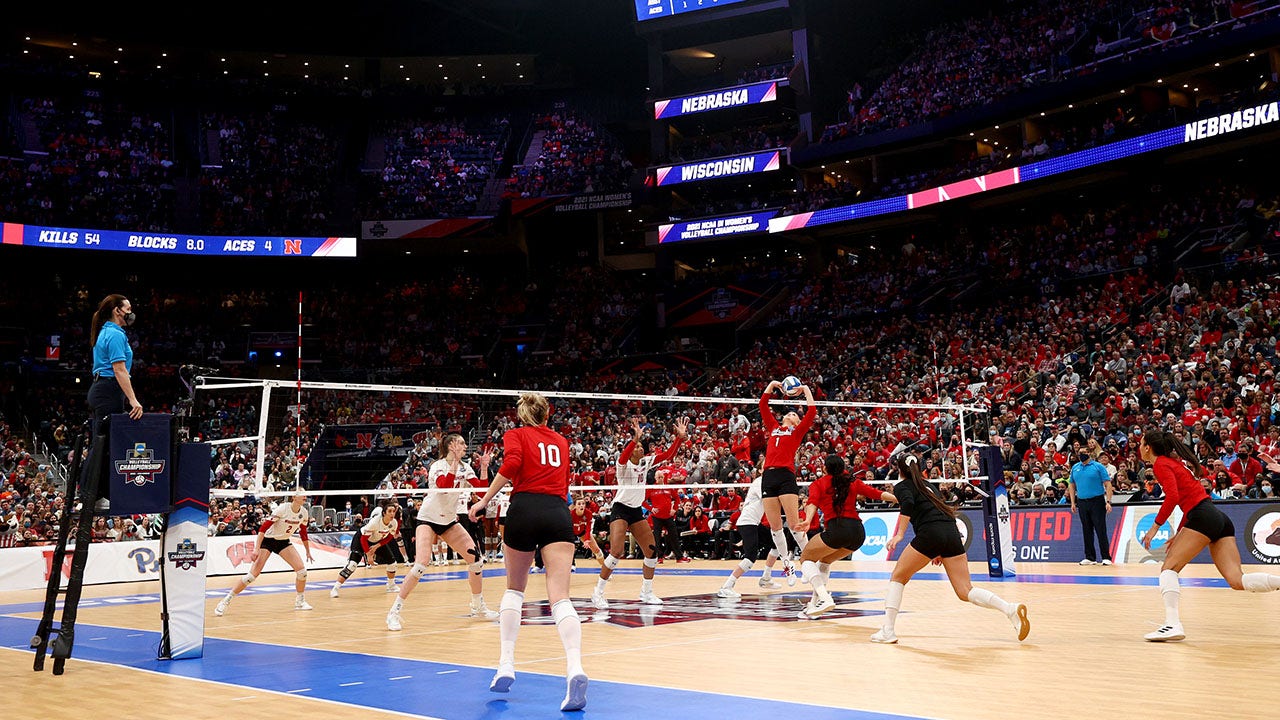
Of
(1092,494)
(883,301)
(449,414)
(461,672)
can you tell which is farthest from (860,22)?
(461,672)

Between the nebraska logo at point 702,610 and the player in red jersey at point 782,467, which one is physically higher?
the player in red jersey at point 782,467

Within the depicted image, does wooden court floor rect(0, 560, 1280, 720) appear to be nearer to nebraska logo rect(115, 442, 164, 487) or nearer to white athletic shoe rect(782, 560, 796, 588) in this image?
white athletic shoe rect(782, 560, 796, 588)

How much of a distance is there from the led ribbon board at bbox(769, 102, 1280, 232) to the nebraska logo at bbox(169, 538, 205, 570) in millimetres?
27584

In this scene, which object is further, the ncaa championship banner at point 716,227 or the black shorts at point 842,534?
the ncaa championship banner at point 716,227

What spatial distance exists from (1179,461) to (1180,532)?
0.60 meters

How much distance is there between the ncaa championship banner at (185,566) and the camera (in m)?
8.70

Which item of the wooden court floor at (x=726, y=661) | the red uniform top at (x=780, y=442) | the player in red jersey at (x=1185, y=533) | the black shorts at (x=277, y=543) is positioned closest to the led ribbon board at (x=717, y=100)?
the wooden court floor at (x=726, y=661)

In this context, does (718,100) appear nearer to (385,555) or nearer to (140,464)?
(385,555)

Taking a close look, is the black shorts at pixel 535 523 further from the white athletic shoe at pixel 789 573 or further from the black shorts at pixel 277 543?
the black shorts at pixel 277 543

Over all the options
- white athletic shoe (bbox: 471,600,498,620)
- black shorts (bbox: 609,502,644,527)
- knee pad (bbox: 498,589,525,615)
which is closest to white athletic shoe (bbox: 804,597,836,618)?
black shorts (bbox: 609,502,644,527)

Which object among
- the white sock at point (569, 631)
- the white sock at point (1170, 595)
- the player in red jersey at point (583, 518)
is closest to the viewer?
the white sock at point (569, 631)

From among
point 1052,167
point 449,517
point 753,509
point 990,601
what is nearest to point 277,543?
point 449,517

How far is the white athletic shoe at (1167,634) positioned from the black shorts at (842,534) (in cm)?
297

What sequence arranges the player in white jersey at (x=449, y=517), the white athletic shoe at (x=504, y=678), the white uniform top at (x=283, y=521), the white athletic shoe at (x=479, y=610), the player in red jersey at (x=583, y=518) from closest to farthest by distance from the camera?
the white athletic shoe at (x=504, y=678), the player in white jersey at (x=449, y=517), the white athletic shoe at (x=479, y=610), the white uniform top at (x=283, y=521), the player in red jersey at (x=583, y=518)
